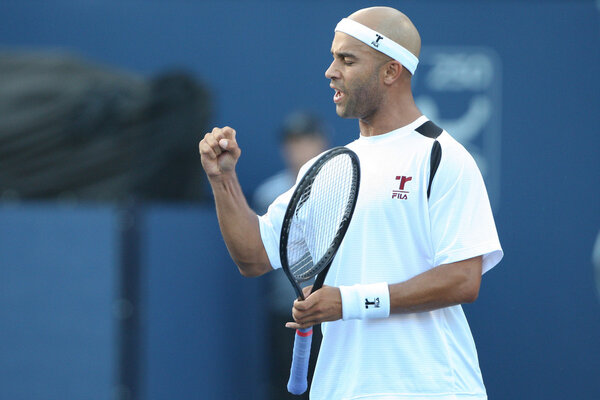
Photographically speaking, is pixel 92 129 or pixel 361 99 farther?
pixel 92 129

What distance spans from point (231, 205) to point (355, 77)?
53cm

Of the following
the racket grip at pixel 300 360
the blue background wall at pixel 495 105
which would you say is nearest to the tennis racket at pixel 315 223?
the racket grip at pixel 300 360

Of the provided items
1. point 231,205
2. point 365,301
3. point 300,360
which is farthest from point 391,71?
point 300,360

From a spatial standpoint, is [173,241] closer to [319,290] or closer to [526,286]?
[526,286]

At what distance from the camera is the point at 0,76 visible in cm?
579

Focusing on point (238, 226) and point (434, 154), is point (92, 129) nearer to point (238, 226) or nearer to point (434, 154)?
point (238, 226)

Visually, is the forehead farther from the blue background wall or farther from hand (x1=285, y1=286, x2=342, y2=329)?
the blue background wall

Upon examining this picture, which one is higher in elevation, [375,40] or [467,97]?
[467,97]

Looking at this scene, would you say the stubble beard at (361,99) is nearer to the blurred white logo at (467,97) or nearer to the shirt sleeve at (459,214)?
the shirt sleeve at (459,214)

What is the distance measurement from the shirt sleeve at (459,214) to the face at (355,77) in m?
0.28

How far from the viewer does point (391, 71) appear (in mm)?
3123

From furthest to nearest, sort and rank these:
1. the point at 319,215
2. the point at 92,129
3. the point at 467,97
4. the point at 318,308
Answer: the point at 467,97 → the point at 92,129 → the point at 319,215 → the point at 318,308

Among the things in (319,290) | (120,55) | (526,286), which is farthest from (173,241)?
(319,290)

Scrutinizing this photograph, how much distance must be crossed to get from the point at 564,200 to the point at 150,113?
8.36 feet
